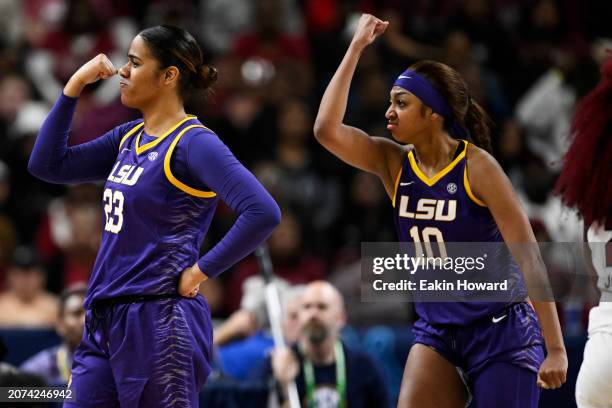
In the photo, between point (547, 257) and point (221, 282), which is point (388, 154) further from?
point (221, 282)

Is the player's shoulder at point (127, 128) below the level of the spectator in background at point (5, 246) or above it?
below

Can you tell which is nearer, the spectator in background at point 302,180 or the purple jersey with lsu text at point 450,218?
the purple jersey with lsu text at point 450,218

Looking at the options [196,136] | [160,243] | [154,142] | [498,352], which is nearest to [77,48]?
[154,142]

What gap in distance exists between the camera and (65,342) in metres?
7.59

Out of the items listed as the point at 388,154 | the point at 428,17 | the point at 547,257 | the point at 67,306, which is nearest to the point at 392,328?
the point at 547,257

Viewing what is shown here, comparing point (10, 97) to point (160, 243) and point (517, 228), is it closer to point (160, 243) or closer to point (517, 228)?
point (160, 243)

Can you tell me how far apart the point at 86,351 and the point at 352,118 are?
19.9ft

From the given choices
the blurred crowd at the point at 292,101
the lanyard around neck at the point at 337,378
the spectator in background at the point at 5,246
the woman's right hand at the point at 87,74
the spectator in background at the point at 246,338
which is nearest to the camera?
the woman's right hand at the point at 87,74

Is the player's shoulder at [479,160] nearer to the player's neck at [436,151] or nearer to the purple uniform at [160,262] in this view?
the player's neck at [436,151]

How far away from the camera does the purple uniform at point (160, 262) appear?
4.67 m

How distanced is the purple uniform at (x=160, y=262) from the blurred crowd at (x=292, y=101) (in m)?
4.18

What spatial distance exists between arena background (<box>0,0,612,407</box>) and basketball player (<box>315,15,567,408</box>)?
10.9 ft

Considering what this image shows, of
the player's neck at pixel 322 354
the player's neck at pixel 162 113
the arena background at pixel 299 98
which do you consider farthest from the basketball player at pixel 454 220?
the arena background at pixel 299 98

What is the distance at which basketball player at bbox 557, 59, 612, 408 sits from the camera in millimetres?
4793
